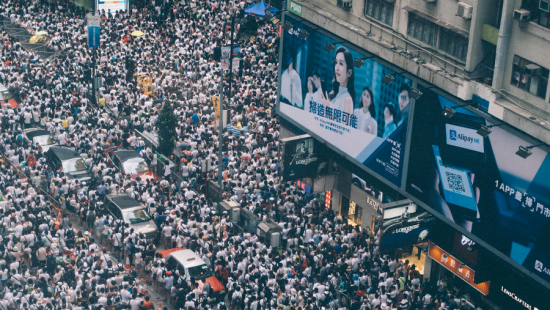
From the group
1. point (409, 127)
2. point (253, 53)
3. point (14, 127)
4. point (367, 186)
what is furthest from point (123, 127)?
point (409, 127)

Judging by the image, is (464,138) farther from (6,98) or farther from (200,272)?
(6,98)

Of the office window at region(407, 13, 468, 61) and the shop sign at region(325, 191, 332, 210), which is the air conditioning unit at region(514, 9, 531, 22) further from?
the shop sign at region(325, 191, 332, 210)

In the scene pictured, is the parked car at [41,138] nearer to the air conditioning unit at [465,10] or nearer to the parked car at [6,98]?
the parked car at [6,98]

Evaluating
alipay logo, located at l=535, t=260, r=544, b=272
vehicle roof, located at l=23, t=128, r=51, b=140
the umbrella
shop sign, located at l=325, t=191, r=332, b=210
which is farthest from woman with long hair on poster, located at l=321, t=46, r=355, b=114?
the umbrella

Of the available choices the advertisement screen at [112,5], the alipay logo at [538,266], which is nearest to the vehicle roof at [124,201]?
the alipay logo at [538,266]

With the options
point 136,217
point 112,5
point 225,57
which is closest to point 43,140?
point 136,217

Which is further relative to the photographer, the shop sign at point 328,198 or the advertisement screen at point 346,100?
the shop sign at point 328,198

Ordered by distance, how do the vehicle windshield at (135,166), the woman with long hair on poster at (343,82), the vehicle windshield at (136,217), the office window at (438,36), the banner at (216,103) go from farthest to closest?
the banner at (216,103) < the vehicle windshield at (135,166) < the vehicle windshield at (136,217) < the woman with long hair on poster at (343,82) < the office window at (438,36)
